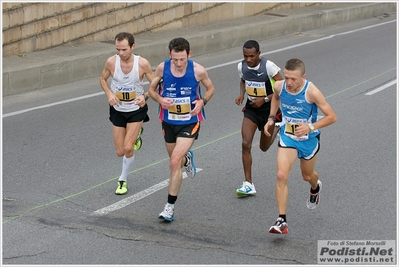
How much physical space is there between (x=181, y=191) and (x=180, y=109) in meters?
1.22

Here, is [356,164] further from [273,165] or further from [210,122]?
[210,122]

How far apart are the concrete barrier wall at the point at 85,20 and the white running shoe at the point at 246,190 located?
8901 mm

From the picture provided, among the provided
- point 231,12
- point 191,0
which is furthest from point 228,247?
point 231,12

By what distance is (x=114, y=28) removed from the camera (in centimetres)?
1902

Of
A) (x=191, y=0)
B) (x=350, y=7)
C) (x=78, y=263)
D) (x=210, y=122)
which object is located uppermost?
(x=350, y=7)

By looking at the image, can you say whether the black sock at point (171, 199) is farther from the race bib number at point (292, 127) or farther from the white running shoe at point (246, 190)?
the race bib number at point (292, 127)

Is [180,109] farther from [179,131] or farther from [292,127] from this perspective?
[292,127]

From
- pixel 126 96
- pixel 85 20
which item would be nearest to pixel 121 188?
pixel 126 96

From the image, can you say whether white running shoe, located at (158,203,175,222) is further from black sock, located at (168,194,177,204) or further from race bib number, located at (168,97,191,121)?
race bib number, located at (168,97,191,121)

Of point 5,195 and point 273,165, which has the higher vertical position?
point 273,165

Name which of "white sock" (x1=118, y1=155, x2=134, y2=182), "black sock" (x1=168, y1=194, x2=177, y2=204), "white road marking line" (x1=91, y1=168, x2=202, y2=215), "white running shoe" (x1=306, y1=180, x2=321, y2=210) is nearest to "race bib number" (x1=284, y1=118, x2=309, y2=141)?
"white running shoe" (x1=306, y1=180, x2=321, y2=210)

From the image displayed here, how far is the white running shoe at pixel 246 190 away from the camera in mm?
8711

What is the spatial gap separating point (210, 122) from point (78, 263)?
19.4 feet

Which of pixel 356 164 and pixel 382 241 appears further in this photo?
pixel 356 164
